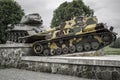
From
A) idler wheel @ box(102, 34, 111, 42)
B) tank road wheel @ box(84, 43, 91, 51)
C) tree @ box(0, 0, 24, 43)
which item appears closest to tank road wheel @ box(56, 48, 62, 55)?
tank road wheel @ box(84, 43, 91, 51)

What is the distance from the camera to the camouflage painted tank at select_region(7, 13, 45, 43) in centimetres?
1744

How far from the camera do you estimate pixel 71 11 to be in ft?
108

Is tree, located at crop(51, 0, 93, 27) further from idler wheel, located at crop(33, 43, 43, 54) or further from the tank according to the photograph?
the tank

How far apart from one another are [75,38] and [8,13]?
34.0 feet

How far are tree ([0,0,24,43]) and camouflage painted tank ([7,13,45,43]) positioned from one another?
120 inches

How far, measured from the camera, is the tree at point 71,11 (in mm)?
32781

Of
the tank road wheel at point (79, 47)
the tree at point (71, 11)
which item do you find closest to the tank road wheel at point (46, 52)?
the tank road wheel at point (79, 47)

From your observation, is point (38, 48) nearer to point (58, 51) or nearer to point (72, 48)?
point (58, 51)

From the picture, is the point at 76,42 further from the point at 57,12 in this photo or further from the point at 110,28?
the point at 57,12

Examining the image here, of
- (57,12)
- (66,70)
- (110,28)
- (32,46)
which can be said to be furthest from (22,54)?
(57,12)

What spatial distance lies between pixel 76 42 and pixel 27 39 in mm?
3450

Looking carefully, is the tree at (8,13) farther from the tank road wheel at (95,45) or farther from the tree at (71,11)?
the tree at (71,11)

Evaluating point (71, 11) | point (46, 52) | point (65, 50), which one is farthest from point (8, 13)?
point (71, 11)

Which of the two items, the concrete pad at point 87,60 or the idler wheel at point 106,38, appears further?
the idler wheel at point 106,38
